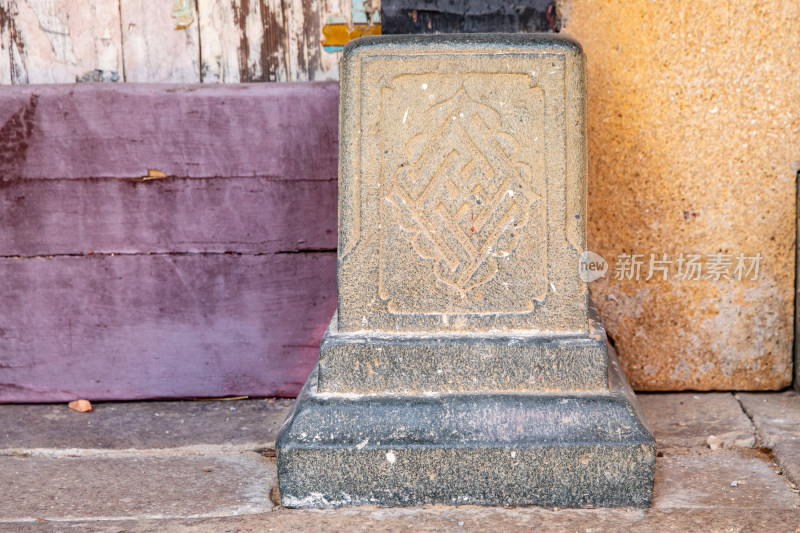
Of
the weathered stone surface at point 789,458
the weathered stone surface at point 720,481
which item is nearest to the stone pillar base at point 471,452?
the weathered stone surface at point 720,481

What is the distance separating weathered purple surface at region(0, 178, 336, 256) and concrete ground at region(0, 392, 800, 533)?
51cm

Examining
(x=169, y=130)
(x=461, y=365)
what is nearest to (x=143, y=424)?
(x=169, y=130)

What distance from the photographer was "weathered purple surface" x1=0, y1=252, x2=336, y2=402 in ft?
7.50

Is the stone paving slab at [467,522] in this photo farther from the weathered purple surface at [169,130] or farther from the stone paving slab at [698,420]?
the weathered purple surface at [169,130]

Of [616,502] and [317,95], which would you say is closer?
[616,502]

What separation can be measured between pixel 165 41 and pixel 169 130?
27cm

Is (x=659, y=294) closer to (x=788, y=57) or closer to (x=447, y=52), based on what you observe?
(x=788, y=57)

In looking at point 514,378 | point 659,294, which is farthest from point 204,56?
point 659,294

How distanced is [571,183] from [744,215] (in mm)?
804

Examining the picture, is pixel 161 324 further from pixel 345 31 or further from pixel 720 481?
pixel 720 481

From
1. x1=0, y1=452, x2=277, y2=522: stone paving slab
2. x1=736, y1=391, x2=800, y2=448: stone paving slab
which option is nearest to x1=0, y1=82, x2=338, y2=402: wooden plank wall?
x1=0, y1=452, x2=277, y2=522: stone paving slab

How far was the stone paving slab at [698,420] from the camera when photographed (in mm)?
2004

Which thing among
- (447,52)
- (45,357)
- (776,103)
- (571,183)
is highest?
(447,52)

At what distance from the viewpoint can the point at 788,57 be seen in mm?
2131
